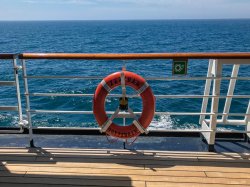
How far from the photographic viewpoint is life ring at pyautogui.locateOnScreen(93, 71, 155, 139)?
2.18 m

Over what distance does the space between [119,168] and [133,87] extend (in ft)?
1.87

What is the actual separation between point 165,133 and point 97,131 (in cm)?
59

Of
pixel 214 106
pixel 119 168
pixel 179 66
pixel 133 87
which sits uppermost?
pixel 179 66

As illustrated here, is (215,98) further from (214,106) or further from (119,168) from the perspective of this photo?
(119,168)

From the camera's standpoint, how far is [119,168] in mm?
2184

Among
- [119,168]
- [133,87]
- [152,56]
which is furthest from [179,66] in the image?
[119,168]

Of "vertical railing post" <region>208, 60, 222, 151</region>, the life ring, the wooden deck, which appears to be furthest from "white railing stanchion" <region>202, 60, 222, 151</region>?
the life ring

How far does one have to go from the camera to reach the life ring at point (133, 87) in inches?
86.0

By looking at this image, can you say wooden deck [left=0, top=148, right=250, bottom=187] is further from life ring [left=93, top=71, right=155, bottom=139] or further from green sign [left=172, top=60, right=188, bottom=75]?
green sign [left=172, top=60, right=188, bottom=75]

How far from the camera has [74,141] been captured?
8.57 ft

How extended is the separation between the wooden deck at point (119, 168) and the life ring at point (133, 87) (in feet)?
0.69

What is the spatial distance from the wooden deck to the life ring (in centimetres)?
21

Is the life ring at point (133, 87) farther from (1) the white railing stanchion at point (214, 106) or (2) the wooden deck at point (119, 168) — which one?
(1) the white railing stanchion at point (214, 106)

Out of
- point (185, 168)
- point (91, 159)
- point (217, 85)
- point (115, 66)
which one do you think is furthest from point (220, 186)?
point (115, 66)
